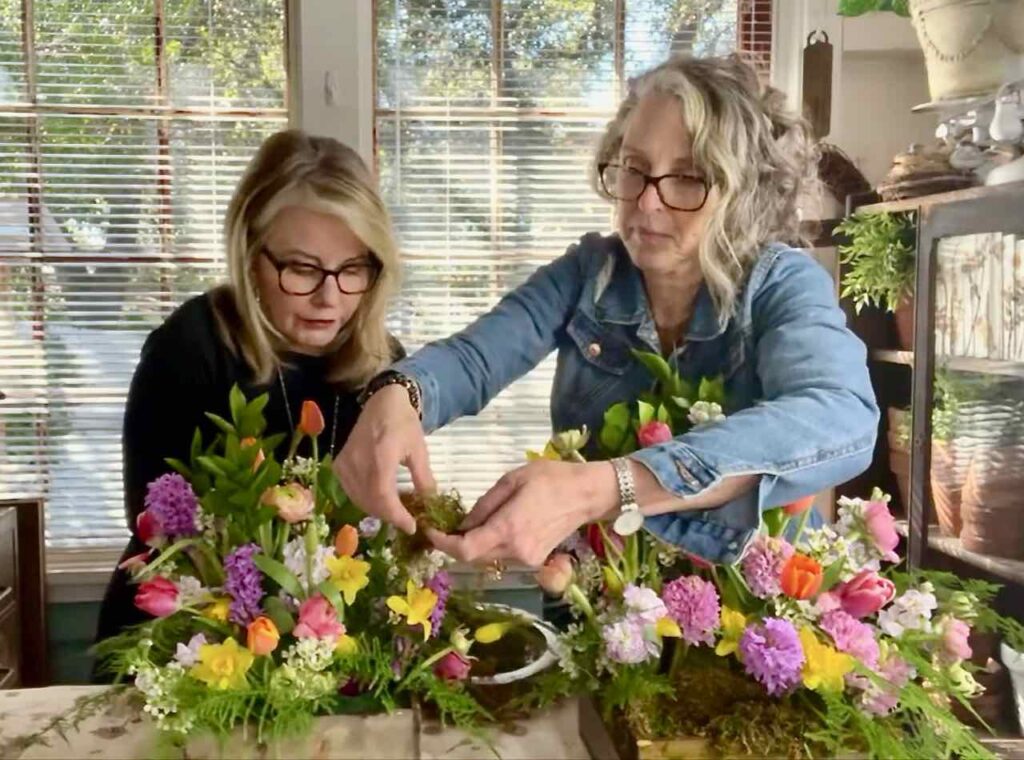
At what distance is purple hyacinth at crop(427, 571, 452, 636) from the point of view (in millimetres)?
858

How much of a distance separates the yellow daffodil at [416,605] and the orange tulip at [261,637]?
9 centimetres

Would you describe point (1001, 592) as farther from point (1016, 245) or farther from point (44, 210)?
point (44, 210)

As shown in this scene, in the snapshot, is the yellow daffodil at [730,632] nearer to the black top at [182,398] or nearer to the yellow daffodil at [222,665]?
the yellow daffodil at [222,665]

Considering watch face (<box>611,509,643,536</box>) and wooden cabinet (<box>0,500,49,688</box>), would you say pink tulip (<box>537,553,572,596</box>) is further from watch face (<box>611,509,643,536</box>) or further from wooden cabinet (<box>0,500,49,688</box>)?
wooden cabinet (<box>0,500,49,688</box>)

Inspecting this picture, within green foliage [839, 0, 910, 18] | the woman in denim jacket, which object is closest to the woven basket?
green foliage [839, 0, 910, 18]

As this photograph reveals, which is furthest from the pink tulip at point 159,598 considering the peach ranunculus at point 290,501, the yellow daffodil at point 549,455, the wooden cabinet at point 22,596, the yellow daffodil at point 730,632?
the wooden cabinet at point 22,596

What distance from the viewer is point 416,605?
0.83 m

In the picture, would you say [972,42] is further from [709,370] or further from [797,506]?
[797,506]

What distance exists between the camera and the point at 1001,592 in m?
1.86

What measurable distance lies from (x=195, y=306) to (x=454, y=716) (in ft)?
3.08

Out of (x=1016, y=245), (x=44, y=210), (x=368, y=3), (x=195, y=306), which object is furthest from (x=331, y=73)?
(x=1016, y=245)

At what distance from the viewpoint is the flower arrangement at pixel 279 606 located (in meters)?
0.80

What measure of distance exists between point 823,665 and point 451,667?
312 mm

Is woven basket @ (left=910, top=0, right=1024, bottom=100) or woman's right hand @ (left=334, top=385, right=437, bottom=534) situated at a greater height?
woven basket @ (left=910, top=0, right=1024, bottom=100)
